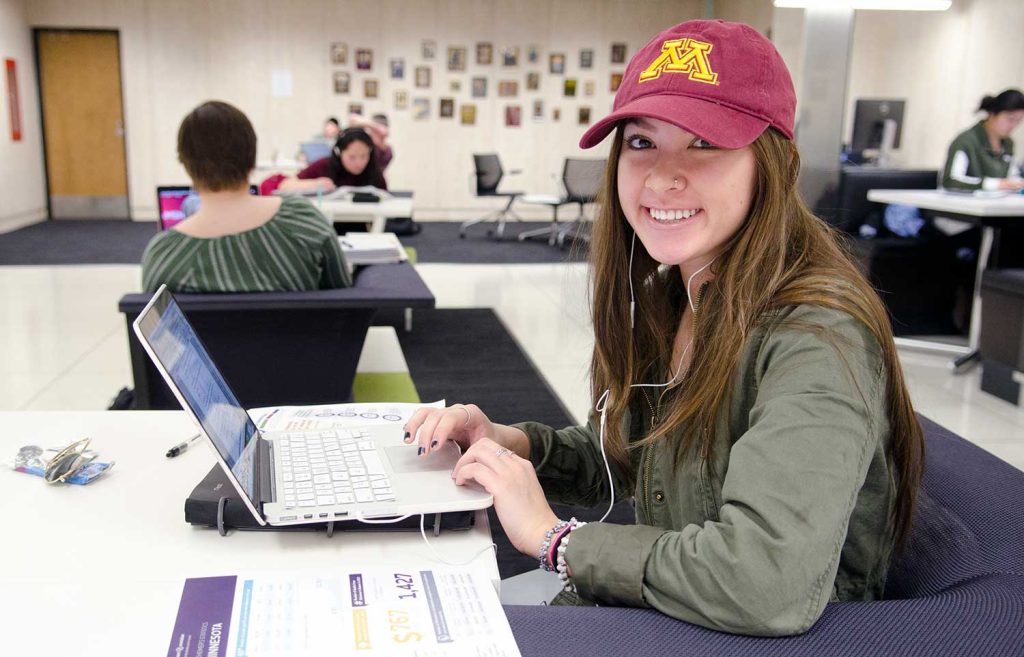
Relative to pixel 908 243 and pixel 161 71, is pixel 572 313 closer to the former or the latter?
pixel 908 243

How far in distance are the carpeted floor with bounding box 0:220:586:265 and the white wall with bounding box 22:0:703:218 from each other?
1219 millimetres

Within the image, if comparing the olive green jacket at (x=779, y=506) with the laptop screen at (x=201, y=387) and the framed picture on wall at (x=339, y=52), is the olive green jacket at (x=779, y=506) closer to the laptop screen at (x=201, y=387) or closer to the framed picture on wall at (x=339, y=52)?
the laptop screen at (x=201, y=387)

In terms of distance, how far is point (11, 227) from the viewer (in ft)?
34.7

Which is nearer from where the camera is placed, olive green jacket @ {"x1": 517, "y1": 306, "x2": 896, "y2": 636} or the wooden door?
olive green jacket @ {"x1": 517, "y1": 306, "x2": 896, "y2": 636}

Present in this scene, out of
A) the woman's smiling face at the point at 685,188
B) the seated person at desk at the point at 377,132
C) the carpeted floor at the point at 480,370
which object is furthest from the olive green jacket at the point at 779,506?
the seated person at desk at the point at 377,132

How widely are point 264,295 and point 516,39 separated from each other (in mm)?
10620

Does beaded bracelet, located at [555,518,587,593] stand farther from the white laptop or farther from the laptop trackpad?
the laptop trackpad

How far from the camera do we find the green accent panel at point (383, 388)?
9.72 feet

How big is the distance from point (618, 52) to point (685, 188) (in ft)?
39.6

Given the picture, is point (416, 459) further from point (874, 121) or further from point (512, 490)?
point (874, 121)

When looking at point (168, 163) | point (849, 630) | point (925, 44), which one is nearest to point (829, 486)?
point (849, 630)

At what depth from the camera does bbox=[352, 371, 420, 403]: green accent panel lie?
2963 millimetres

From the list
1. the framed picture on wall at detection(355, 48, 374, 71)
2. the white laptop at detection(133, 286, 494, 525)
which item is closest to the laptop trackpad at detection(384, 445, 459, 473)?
the white laptop at detection(133, 286, 494, 525)

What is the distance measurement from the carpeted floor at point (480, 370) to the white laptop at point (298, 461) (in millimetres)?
1563
